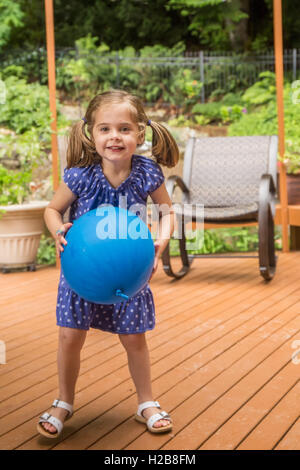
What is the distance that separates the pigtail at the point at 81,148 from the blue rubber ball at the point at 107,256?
0.87ft

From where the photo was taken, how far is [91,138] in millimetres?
1825

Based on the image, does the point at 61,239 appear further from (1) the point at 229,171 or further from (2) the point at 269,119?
(2) the point at 269,119

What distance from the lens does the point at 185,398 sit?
79.6 inches

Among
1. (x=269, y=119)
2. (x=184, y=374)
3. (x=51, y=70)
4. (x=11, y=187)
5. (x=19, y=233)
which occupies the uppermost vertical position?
(x=269, y=119)

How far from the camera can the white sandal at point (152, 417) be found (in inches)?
68.2

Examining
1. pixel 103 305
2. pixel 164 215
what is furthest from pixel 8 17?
pixel 103 305

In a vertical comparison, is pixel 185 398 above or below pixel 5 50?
below

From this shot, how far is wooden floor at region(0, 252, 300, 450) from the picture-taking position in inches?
68.2

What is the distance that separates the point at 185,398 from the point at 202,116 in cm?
770

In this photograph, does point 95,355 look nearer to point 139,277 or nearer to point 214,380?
point 214,380

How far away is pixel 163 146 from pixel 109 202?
0.25 m

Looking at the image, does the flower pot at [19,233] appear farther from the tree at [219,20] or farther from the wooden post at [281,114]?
the tree at [219,20]
